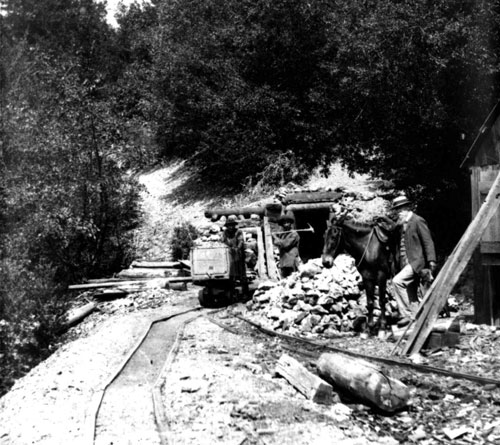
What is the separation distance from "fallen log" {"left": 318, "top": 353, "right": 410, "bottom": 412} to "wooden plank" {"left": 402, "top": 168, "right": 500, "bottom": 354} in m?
1.93

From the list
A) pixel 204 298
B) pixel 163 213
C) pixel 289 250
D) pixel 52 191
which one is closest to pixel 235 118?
pixel 163 213

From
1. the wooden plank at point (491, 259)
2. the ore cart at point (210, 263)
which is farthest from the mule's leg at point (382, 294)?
the ore cart at point (210, 263)

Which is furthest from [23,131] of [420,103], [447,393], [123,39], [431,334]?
[123,39]

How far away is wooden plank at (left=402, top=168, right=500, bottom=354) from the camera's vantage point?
1009 cm

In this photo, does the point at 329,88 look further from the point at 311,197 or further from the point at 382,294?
the point at 382,294

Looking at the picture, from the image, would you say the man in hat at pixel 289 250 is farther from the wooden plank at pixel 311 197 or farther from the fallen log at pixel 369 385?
the fallen log at pixel 369 385

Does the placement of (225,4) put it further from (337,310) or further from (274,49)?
(337,310)

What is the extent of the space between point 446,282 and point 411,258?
1.08 metres

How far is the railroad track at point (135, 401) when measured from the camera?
24.1 feet

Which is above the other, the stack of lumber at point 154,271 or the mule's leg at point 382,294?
the mule's leg at point 382,294

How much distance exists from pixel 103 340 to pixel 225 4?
26691mm

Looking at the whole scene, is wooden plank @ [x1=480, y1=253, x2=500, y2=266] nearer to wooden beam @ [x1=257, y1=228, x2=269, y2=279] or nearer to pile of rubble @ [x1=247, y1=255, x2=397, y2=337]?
pile of rubble @ [x1=247, y1=255, x2=397, y2=337]

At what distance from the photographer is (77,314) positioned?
2172cm

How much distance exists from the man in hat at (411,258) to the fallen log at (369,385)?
10.0 ft
